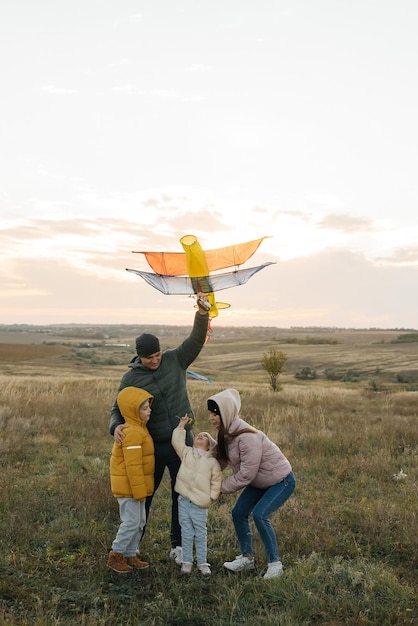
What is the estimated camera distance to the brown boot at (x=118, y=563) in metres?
4.88

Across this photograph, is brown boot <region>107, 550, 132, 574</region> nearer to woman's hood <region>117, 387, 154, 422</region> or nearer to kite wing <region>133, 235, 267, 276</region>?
woman's hood <region>117, 387, 154, 422</region>

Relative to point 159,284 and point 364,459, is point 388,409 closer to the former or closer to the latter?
point 364,459

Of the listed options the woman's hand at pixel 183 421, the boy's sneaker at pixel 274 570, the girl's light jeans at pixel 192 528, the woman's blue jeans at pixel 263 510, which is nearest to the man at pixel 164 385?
the woman's hand at pixel 183 421

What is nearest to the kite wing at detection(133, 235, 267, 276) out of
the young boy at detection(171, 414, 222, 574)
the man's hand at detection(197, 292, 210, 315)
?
the man's hand at detection(197, 292, 210, 315)

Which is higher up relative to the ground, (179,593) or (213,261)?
(213,261)

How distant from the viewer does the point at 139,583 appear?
477 centimetres

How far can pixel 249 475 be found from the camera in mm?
4754

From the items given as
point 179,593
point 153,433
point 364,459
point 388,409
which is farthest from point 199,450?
point 388,409

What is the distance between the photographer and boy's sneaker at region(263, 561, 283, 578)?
15.4 feet

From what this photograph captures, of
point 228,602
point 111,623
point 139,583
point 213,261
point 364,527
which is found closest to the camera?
point 111,623

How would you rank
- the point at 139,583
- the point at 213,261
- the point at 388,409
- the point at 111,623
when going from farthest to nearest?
the point at 388,409 → the point at 213,261 → the point at 139,583 → the point at 111,623

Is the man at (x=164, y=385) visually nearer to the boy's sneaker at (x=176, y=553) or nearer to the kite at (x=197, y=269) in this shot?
the boy's sneaker at (x=176, y=553)

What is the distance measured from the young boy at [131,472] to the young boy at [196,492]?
0.31 meters

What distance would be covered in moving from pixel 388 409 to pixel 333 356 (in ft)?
Answer: 185
